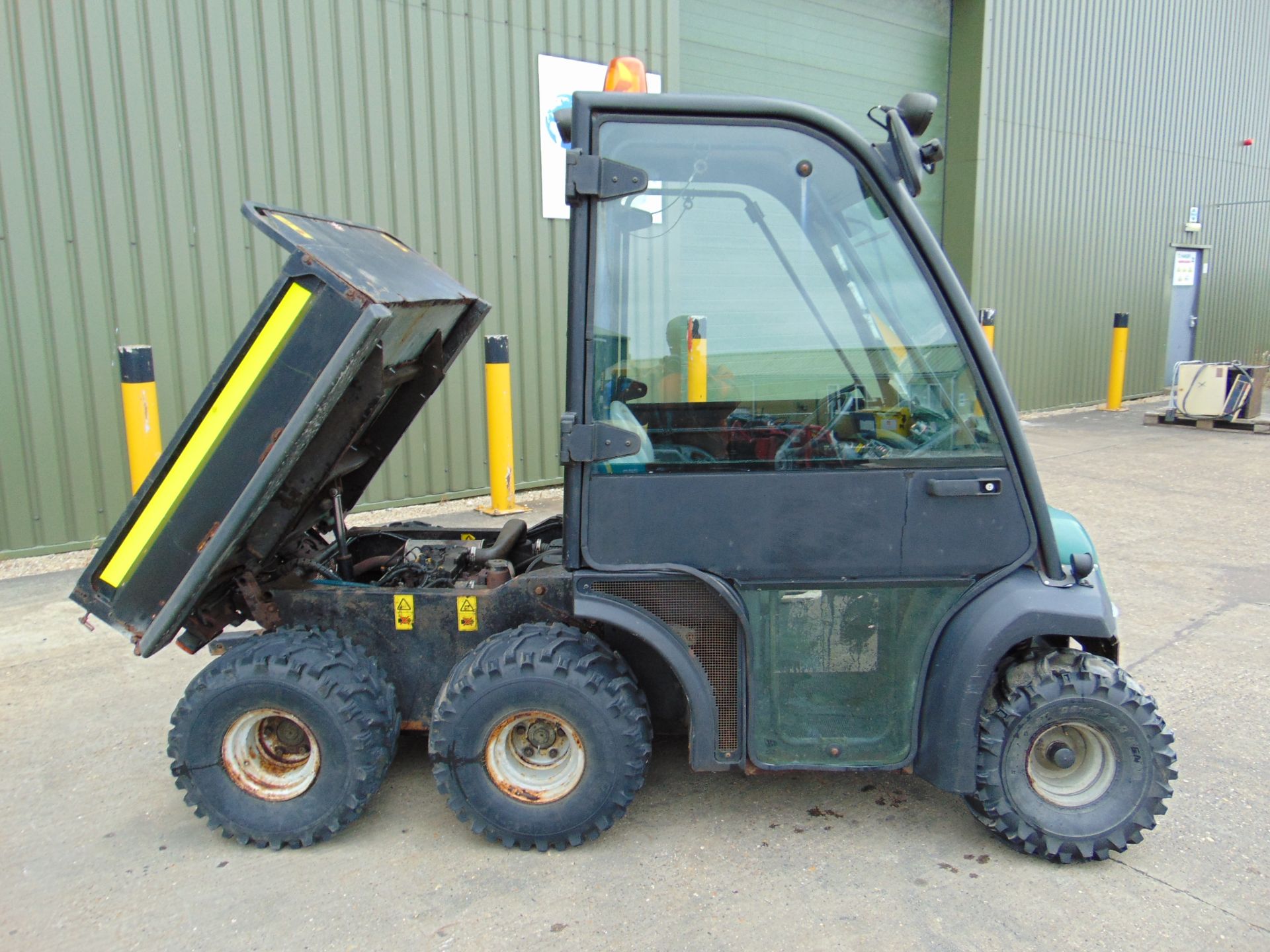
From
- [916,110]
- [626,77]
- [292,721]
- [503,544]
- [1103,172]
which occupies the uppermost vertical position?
[1103,172]

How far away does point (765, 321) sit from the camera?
8.88ft

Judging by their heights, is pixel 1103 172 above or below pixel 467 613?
above

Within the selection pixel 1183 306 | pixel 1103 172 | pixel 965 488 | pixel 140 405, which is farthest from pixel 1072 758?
pixel 1183 306

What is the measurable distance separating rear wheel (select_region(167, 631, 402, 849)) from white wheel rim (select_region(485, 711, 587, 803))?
38cm

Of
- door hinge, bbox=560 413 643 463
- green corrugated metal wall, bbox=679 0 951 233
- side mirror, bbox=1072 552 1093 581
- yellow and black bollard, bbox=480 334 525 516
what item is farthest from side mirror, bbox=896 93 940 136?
green corrugated metal wall, bbox=679 0 951 233

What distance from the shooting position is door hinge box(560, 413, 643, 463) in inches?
105

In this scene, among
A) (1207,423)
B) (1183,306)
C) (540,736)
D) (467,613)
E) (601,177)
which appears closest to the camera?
(601,177)

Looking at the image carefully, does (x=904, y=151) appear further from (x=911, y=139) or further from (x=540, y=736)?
(x=540, y=736)

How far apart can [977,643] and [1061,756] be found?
465mm

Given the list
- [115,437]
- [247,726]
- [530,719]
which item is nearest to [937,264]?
[530,719]

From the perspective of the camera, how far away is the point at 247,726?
2930 millimetres

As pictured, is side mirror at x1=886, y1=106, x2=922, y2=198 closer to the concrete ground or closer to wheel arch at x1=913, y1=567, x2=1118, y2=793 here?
wheel arch at x1=913, y1=567, x2=1118, y2=793

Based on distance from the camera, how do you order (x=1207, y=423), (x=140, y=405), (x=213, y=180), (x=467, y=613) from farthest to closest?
1. (x=1207, y=423)
2. (x=213, y=180)
3. (x=140, y=405)
4. (x=467, y=613)

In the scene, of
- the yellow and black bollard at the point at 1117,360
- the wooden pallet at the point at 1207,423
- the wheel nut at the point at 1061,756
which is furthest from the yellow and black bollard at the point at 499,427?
the yellow and black bollard at the point at 1117,360
